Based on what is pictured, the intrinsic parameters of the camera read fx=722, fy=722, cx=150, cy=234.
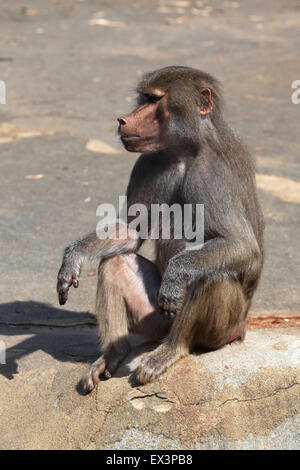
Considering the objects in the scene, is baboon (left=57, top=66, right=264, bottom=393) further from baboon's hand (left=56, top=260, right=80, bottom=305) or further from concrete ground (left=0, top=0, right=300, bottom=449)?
concrete ground (left=0, top=0, right=300, bottom=449)

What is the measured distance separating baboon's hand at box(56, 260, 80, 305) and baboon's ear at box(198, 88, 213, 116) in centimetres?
103

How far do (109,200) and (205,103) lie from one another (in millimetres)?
3072

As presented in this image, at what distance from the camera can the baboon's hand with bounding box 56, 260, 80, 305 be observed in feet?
12.2

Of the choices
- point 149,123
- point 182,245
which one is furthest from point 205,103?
point 182,245

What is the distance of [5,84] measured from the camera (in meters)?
9.72

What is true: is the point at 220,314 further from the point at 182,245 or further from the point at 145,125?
the point at 145,125

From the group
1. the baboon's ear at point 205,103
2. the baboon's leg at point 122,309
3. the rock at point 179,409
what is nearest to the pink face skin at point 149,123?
the baboon's ear at point 205,103

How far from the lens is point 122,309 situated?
375 cm

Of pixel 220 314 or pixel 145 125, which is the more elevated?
pixel 145 125

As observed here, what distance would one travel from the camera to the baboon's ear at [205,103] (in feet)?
11.9

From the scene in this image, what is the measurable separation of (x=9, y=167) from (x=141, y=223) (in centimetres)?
377

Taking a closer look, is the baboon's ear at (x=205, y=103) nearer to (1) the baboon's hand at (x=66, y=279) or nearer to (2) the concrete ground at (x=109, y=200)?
(1) the baboon's hand at (x=66, y=279)

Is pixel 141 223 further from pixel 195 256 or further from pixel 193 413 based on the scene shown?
pixel 193 413
